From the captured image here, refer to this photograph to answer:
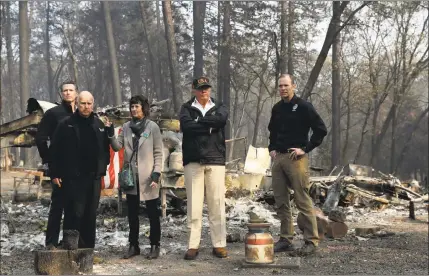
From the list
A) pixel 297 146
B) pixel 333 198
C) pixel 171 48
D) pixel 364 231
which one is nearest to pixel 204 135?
pixel 297 146

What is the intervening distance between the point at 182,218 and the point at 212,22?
2391 cm

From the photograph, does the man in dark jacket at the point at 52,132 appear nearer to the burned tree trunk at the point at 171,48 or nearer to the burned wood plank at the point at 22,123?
the burned wood plank at the point at 22,123

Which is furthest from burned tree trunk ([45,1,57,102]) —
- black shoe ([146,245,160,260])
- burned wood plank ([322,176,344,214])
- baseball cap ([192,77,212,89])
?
baseball cap ([192,77,212,89])

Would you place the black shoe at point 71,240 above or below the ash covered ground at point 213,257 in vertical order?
above

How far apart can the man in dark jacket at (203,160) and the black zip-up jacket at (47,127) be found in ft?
4.42

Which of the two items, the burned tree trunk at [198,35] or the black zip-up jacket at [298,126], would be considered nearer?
the black zip-up jacket at [298,126]

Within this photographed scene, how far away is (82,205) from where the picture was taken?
5.56m

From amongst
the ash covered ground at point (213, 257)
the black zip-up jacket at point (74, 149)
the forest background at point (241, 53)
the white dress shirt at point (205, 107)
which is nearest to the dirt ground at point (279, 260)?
the ash covered ground at point (213, 257)

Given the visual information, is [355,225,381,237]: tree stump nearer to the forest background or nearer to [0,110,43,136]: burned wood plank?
[0,110,43,136]: burned wood plank

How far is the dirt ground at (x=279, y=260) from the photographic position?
5.41 m

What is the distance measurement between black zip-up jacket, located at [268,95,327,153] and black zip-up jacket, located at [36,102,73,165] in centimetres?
243

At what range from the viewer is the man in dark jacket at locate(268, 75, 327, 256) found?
19.8 feet

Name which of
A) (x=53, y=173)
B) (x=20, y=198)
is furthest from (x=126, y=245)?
(x=20, y=198)

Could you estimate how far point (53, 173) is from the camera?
561 centimetres
